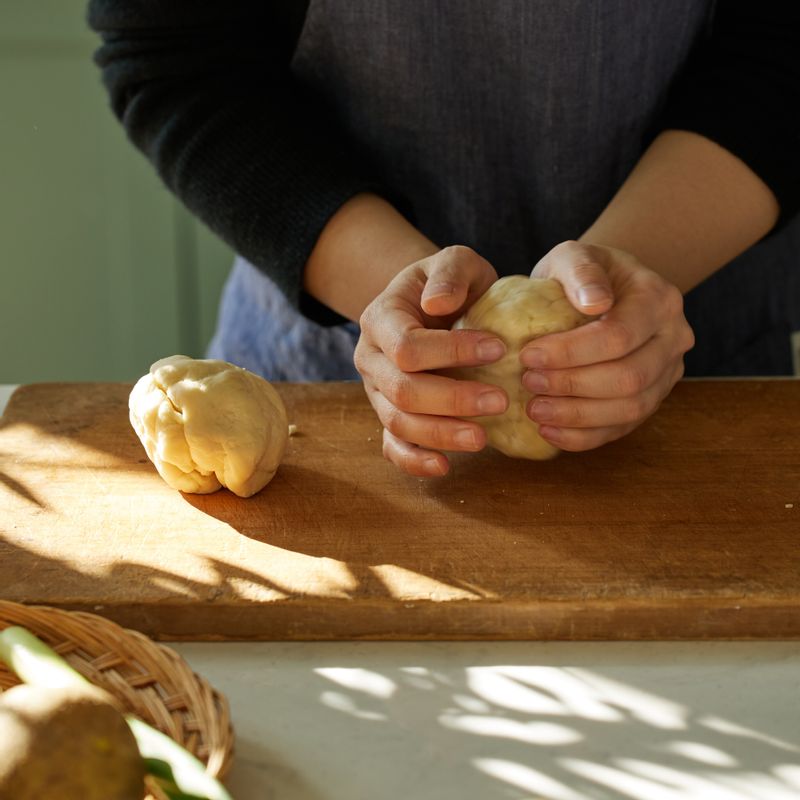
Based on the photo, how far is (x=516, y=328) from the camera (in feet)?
3.97

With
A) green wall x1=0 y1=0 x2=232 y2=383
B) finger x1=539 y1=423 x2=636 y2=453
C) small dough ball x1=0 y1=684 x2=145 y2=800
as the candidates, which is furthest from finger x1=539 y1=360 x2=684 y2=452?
green wall x1=0 y1=0 x2=232 y2=383

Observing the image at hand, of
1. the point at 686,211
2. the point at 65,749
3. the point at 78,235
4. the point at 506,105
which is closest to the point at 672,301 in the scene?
the point at 686,211

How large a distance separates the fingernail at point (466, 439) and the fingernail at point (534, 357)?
0.34 feet

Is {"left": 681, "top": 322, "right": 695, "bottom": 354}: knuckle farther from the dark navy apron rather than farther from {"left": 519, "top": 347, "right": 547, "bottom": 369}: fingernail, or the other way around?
the dark navy apron

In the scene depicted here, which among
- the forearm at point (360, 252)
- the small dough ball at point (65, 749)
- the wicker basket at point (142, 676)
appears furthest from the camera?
the forearm at point (360, 252)

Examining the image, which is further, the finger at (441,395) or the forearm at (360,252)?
the forearm at (360,252)

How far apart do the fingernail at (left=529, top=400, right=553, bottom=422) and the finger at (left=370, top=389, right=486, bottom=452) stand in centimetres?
7

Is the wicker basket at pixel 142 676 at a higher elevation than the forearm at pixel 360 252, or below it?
below

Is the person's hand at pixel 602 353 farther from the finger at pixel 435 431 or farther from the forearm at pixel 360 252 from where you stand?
the forearm at pixel 360 252

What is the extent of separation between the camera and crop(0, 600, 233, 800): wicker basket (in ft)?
2.55

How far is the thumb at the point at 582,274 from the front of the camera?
1.15m

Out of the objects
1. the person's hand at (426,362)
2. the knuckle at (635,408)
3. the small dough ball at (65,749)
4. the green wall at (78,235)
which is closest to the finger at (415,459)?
the person's hand at (426,362)

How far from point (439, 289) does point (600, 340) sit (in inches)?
7.7

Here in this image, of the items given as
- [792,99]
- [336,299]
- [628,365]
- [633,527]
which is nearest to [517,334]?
[628,365]
